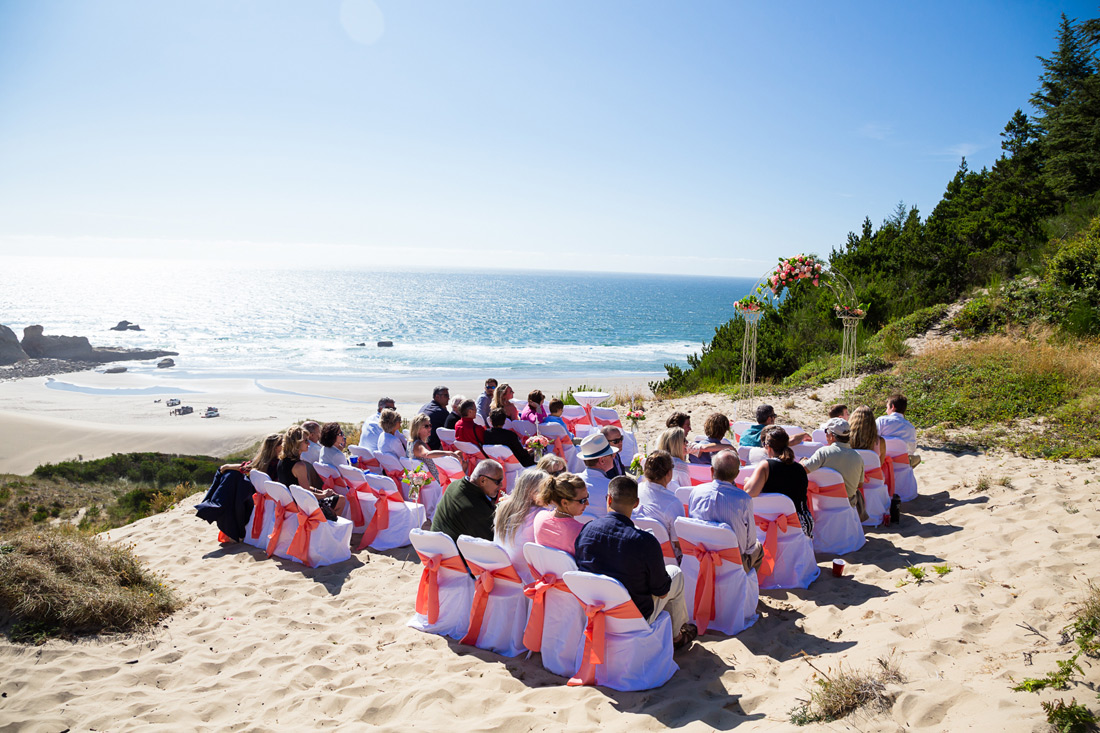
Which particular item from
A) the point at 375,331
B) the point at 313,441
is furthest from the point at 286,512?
the point at 375,331

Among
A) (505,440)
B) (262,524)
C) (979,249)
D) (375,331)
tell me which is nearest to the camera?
(262,524)

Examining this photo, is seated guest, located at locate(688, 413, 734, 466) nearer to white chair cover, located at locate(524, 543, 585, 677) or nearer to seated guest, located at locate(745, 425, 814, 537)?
seated guest, located at locate(745, 425, 814, 537)

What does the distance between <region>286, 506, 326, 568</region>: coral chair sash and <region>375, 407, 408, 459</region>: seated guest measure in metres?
1.27

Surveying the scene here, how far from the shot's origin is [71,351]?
45.2 meters

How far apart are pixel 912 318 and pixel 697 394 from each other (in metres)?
6.08

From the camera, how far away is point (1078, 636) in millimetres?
3090

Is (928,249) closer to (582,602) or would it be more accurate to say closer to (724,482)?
(724,482)

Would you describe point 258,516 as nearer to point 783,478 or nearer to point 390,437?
point 390,437

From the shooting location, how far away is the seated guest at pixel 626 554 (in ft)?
11.2

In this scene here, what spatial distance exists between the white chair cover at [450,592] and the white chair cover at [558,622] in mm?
731

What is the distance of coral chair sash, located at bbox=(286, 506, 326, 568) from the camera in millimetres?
5656

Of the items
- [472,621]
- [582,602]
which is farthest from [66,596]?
[582,602]

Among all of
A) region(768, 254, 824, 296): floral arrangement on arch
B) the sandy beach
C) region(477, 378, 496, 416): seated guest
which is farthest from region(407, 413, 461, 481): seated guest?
region(768, 254, 824, 296): floral arrangement on arch

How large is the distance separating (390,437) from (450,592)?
2.96 meters
